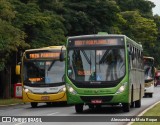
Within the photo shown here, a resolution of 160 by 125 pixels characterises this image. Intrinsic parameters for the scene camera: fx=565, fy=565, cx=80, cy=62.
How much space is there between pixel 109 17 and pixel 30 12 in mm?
16153

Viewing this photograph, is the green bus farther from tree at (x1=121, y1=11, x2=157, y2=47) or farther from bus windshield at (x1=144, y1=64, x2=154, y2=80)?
tree at (x1=121, y1=11, x2=157, y2=47)

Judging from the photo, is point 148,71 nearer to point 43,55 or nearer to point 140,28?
point 43,55

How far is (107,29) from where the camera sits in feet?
183

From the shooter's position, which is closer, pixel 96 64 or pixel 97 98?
pixel 97 98

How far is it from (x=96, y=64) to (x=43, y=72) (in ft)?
24.6

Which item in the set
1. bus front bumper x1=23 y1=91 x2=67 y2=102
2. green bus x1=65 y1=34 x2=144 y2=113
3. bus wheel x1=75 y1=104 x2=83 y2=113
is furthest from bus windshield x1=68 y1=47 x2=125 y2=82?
bus front bumper x1=23 y1=91 x2=67 y2=102

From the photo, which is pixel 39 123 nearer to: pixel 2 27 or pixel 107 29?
pixel 2 27

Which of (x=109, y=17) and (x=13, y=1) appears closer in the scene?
(x=13, y=1)

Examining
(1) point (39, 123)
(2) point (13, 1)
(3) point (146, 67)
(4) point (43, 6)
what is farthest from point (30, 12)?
(1) point (39, 123)

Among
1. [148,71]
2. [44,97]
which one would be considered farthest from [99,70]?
[148,71]

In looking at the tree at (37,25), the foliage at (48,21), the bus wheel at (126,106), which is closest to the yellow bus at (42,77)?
the foliage at (48,21)

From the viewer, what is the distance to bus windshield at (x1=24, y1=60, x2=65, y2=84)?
1167 inches

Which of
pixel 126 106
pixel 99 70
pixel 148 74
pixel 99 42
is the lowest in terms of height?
pixel 148 74

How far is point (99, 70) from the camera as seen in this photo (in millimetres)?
22609
